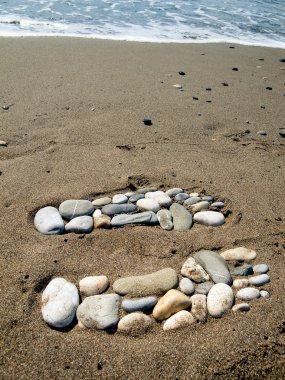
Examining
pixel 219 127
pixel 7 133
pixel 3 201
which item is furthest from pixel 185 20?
pixel 3 201

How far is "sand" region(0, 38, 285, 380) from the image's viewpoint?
5.45 ft

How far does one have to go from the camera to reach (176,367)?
1.62 metres

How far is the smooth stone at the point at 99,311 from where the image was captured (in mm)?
1760

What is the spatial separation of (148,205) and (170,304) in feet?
2.92

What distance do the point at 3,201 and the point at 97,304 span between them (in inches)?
44.2

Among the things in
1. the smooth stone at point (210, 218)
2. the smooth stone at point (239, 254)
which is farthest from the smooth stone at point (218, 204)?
the smooth stone at point (239, 254)

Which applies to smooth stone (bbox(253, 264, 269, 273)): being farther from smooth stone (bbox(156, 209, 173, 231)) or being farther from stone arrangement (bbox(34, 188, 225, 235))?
smooth stone (bbox(156, 209, 173, 231))

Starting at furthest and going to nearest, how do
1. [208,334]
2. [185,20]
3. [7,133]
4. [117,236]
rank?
[185,20] < [7,133] < [117,236] < [208,334]

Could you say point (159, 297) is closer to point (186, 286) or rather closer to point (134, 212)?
point (186, 286)

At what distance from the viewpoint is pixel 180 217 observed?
2510 millimetres

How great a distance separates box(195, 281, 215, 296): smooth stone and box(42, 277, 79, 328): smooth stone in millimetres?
A: 658

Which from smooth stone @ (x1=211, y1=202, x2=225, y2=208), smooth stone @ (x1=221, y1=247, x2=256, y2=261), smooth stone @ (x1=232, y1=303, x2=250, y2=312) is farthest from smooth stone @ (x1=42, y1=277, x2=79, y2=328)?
smooth stone @ (x1=211, y1=202, x2=225, y2=208)

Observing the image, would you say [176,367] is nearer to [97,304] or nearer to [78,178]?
[97,304]

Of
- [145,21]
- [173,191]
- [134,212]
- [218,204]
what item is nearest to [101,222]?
[134,212]
